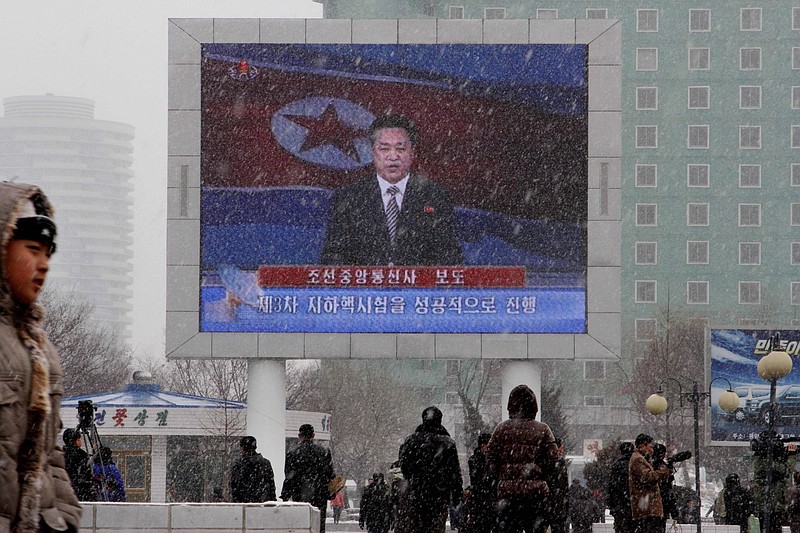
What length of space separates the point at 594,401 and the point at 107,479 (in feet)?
243

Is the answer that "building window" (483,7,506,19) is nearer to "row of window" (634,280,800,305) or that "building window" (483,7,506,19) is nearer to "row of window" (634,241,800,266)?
"row of window" (634,241,800,266)

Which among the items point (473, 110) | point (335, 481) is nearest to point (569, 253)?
point (473, 110)

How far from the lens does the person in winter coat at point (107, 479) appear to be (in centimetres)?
1602

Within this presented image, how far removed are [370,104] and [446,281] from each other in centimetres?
345

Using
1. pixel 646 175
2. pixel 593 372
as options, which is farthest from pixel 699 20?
pixel 593 372

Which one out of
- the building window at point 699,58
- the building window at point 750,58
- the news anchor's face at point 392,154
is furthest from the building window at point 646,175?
the news anchor's face at point 392,154

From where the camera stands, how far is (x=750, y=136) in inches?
3425

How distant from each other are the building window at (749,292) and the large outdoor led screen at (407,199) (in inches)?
2472

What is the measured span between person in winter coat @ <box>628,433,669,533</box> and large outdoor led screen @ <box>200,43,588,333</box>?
11.3m

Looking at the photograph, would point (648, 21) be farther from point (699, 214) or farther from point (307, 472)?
point (307, 472)

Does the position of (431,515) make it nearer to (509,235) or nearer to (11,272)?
(11,272)

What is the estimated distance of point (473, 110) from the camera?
27.5 meters

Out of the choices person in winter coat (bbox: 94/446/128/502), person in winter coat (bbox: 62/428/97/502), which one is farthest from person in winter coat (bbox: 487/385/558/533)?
person in winter coat (bbox: 94/446/128/502)

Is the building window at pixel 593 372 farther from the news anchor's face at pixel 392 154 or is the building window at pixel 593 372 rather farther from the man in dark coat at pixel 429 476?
the man in dark coat at pixel 429 476
